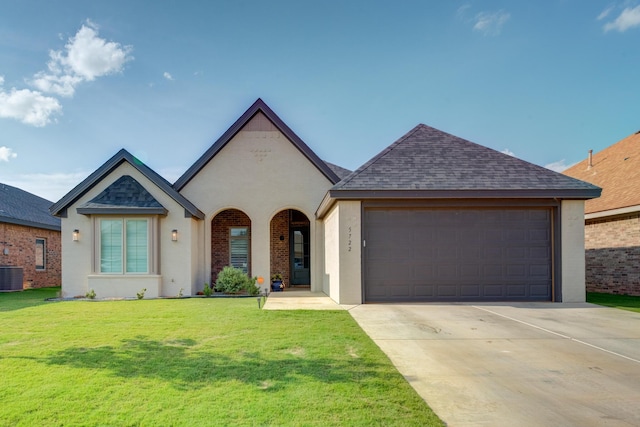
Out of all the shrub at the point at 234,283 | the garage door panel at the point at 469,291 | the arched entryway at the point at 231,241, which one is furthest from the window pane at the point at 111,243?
the garage door panel at the point at 469,291

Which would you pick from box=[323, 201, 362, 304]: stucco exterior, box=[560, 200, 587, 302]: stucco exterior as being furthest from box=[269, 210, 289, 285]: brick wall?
box=[560, 200, 587, 302]: stucco exterior

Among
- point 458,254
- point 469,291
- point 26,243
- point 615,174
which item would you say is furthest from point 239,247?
point 615,174

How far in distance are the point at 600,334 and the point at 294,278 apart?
1147cm

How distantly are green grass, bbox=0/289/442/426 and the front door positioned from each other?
339 inches

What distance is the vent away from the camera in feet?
50.5

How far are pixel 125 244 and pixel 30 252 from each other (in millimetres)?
7981

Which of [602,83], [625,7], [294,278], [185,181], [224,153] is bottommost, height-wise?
[294,278]

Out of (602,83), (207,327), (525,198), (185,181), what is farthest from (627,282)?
(185,181)

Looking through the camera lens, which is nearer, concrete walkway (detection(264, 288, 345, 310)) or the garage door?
concrete walkway (detection(264, 288, 345, 310))

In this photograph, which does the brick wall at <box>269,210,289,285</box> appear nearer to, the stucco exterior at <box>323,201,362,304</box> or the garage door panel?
the stucco exterior at <box>323,201,362,304</box>

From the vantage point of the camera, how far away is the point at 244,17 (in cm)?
1467

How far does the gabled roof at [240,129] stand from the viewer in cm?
1448

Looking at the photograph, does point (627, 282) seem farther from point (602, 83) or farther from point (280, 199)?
point (280, 199)

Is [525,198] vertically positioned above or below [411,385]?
above
